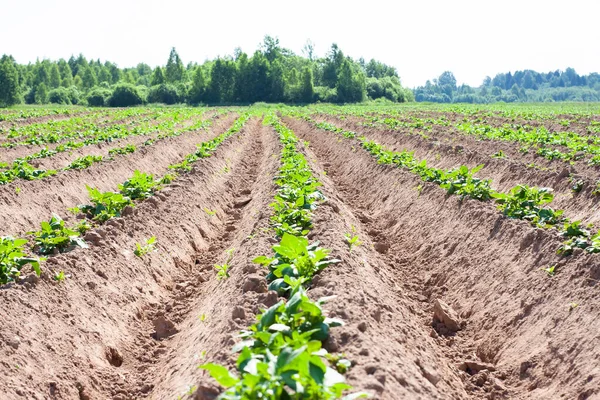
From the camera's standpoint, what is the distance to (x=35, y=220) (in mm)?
11227

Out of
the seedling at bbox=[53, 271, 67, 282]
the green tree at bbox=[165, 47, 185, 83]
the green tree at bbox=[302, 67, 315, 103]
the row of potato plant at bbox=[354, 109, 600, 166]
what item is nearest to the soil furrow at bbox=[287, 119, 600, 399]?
the seedling at bbox=[53, 271, 67, 282]

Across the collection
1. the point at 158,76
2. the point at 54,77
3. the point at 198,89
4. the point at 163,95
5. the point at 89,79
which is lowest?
the point at 163,95

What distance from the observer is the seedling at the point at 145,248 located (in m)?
8.48

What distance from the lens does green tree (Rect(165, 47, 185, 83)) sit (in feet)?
358

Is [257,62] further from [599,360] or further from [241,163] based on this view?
[599,360]

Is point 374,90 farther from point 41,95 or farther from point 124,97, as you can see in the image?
point 41,95

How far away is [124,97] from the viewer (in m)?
85.8

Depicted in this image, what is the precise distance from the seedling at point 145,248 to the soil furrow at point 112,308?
0.26 ft

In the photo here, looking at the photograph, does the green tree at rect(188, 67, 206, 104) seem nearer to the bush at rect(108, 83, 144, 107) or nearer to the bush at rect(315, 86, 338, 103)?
the bush at rect(108, 83, 144, 107)

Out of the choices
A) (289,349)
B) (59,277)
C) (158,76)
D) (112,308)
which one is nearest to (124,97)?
(158,76)

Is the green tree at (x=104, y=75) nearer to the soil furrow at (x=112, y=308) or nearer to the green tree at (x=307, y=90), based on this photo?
the green tree at (x=307, y=90)

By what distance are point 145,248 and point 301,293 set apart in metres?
4.96

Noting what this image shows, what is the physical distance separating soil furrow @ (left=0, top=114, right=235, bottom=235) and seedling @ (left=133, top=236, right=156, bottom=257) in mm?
2709

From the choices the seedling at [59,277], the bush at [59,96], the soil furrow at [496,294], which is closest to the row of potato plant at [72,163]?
the seedling at [59,277]
